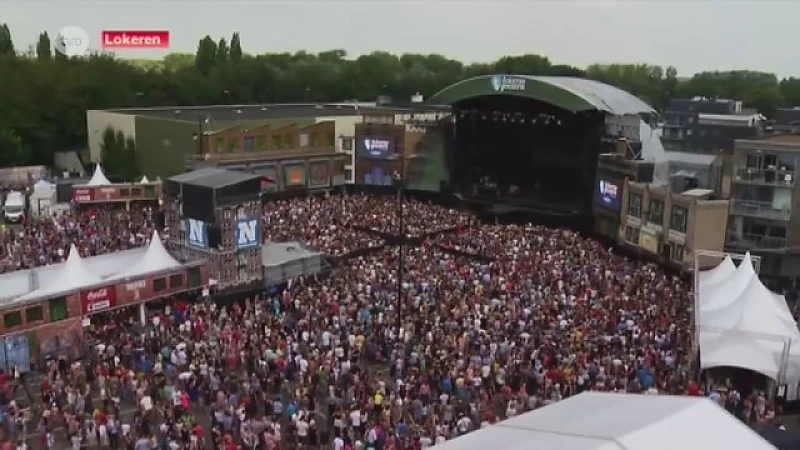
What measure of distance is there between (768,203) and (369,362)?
2008 cm

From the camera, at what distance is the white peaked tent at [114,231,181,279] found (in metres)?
22.9

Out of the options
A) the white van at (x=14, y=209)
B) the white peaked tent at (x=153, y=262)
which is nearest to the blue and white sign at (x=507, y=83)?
the white peaked tent at (x=153, y=262)

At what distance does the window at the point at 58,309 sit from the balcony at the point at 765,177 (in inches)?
1001

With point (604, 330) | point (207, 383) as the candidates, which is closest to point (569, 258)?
point (604, 330)

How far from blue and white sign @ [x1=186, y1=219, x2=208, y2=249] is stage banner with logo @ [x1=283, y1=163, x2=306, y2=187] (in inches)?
852

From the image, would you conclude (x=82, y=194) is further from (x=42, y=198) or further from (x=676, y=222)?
(x=676, y=222)

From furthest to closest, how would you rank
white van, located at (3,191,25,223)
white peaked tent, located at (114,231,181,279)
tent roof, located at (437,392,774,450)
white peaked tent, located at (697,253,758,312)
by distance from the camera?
white van, located at (3,191,25,223), white peaked tent, located at (114,231,181,279), white peaked tent, located at (697,253,758,312), tent roof, located at (437,392,774,450)

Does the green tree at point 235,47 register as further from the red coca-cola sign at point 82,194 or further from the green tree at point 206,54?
the red coca-cola sign at point 82,194

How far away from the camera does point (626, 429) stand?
24.4ft

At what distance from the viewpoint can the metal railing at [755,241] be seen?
3122 cm

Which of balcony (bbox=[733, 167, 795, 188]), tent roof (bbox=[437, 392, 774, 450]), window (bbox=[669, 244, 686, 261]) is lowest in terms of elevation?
window (bbox=[669, 244, 686, 261])

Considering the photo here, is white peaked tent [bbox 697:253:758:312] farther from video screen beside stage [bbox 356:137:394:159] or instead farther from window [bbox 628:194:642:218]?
video screen beside stage [bbox 356:137:394:159]

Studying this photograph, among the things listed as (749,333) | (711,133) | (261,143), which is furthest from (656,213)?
(261,143)

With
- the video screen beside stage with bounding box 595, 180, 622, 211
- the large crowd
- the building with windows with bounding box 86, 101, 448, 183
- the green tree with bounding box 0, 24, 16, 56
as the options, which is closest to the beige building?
the video screen beside stage with bounding box 595, 180, 622, 211
